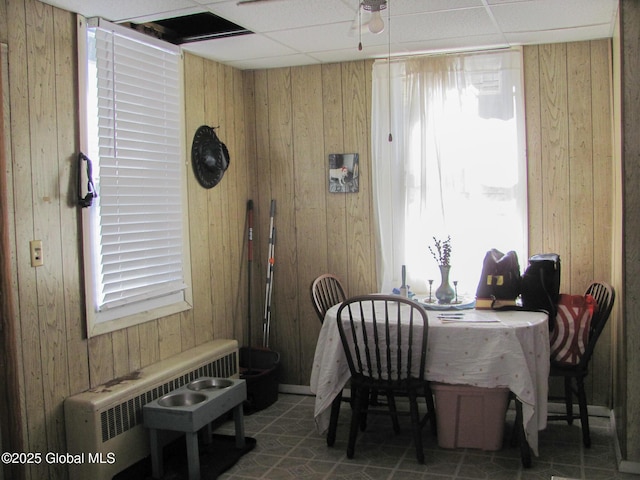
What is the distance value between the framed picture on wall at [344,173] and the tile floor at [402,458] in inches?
62.5

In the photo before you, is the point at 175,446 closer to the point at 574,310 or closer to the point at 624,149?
the point at 574,310

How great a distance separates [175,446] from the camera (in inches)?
145

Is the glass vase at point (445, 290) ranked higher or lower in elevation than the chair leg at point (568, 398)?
higher

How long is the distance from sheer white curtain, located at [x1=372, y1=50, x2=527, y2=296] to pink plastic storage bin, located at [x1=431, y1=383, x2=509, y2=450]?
3.09 ft

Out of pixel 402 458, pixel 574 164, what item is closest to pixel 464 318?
pixel 402 458

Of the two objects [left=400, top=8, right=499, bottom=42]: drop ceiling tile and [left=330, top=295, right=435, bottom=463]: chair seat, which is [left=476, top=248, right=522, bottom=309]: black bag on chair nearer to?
[left=330, top=295, right=435, bottom=463]: chair seat

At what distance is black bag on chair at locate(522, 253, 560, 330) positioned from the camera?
358 centimetres

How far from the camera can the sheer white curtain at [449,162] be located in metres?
4.14

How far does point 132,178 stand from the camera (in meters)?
3.52

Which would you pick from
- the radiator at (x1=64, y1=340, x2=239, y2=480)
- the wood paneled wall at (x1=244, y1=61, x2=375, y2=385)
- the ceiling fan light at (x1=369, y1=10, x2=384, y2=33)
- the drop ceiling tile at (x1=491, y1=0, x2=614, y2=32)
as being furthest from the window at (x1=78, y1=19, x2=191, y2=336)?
the drop ceiling tile at (x1=491, y1=0, x2=614, y2=32)

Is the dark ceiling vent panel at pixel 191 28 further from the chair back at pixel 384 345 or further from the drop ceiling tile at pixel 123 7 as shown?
the chair back at pixel 384 345

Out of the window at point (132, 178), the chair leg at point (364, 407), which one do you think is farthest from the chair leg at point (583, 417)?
the window at point (132, 178)

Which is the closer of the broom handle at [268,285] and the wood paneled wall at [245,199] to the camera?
the wood paneled wall at [245,199]

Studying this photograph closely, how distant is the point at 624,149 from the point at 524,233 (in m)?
1.10
